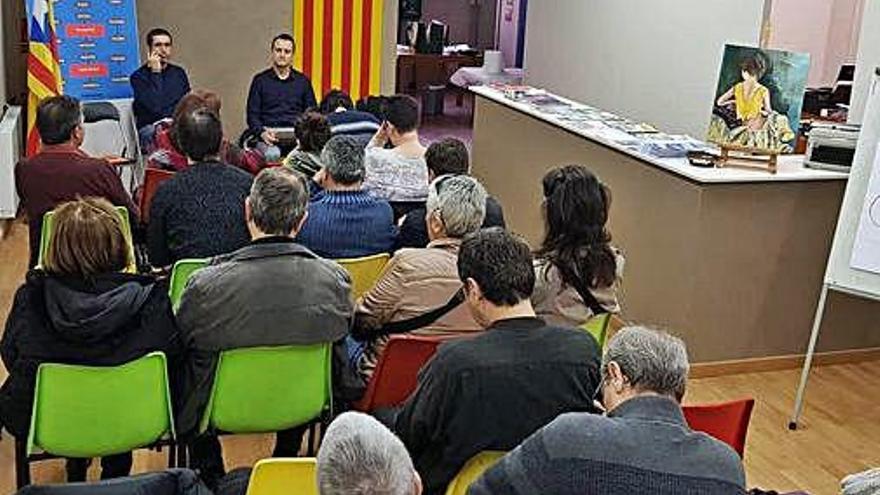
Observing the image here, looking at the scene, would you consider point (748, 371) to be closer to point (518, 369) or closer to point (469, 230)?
point (469, 230)

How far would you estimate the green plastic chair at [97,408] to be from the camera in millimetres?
2838

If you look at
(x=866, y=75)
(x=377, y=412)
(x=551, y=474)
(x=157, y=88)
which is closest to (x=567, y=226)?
(x=377, y=412)

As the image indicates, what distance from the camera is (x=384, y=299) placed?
3414mm

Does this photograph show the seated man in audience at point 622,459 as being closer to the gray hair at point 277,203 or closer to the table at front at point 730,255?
the gray hair at point 277,203

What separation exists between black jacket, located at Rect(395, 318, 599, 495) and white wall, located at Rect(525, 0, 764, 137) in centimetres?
486

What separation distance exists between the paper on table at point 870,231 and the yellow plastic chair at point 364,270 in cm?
215

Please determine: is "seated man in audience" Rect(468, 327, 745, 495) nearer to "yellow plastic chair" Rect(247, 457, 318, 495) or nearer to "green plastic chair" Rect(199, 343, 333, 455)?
"yellow plastic chair" Rect(247, 457, 318, 495)

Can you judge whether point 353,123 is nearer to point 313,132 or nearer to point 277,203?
point 313,132

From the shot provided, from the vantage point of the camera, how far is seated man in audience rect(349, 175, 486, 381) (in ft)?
11.0

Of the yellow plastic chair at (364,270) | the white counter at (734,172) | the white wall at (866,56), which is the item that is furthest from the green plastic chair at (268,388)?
the white wall at (866,56)

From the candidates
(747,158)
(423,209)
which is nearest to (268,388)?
(423,209)

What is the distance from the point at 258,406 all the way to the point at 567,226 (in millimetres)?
1201

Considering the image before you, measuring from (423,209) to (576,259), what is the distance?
3.39 feet

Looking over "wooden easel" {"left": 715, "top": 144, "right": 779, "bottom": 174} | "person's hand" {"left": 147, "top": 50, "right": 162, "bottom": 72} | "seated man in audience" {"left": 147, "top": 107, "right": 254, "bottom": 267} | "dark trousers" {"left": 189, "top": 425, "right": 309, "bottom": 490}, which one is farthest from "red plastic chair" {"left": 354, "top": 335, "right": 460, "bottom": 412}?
"person's hand" {"left": 147, "top": 50, "right": 162, "bottom": 72}
